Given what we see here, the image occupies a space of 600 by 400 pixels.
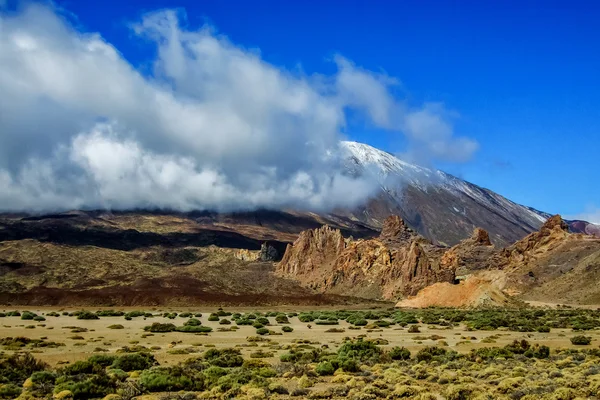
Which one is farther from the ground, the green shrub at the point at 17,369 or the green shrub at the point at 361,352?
the green shrub at the point at 361,352

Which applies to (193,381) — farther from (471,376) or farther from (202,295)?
(202,295)

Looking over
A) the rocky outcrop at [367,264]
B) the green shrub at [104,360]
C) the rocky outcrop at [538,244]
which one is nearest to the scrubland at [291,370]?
the green shrub at [104,360]

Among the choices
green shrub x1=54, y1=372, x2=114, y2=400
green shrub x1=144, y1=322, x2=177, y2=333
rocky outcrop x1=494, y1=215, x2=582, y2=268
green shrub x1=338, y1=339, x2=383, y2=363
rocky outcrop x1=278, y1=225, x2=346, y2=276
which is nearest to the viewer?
green shrub x1=54, y1=372, x2=114, y2=400

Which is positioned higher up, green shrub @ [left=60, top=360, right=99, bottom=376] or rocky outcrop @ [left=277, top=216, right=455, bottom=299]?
rocky outcrop @ [left=277, top=216, right=455, bottom=299]

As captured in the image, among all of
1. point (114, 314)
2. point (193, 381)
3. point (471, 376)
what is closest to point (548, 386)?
point (471, 376)

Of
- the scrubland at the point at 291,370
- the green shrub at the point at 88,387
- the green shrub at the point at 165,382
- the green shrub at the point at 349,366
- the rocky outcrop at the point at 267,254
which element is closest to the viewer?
the green shrub at the point at 88,387

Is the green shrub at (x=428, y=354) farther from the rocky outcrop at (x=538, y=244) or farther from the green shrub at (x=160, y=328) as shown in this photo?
the rocky outcrop at (x=538, y=244)

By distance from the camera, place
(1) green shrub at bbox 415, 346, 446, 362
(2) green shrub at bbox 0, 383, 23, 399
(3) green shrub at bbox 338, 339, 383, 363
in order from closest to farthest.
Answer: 1. (2) green shrub at bbox 0, 383, 23, 399
2. (3) green shrub at bbox 338, 339, 383, 363
3. (1) green shrub at bbox 415, 346, 446, 362

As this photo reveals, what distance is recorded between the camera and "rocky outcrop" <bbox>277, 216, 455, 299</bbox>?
11681 cm

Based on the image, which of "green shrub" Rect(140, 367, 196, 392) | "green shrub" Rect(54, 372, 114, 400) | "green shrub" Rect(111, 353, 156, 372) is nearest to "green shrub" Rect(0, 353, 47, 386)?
"green shrub" Rect(54, 372, 114, 400)

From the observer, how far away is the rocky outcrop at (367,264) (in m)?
117

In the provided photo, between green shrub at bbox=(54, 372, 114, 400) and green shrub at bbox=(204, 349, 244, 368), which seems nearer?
green shrub at bbox=(54, 372, 114, 400)

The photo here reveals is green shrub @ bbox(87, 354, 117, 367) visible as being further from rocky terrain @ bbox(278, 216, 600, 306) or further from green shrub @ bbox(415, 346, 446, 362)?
rocky terrain @ bbox(278, 216, 600, 306)

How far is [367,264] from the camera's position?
132 metres
